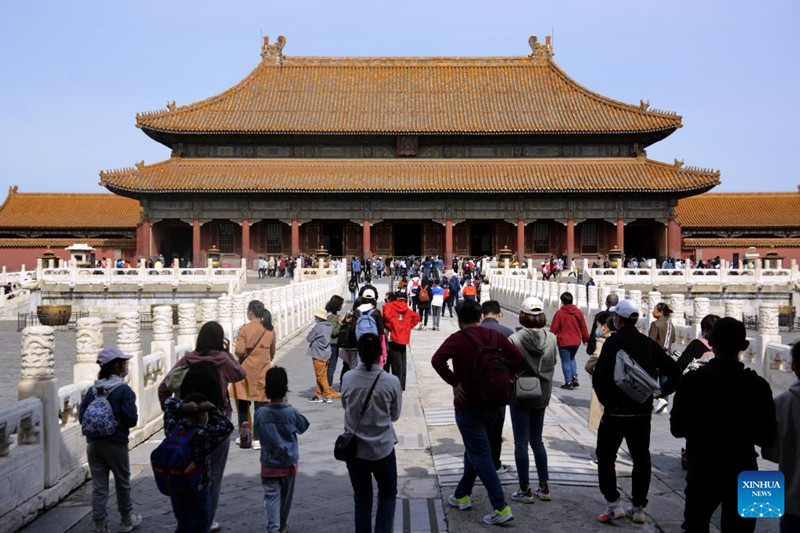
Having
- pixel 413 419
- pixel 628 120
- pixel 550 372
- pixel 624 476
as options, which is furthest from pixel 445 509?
pixel 628 120

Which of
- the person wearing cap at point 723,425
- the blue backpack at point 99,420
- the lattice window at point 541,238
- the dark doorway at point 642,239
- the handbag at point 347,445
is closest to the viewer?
the person wearing cap at point 723,425

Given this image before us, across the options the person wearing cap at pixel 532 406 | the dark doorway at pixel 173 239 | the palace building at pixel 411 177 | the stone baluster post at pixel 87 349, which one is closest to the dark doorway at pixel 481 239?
the palace building at pixel 411 177

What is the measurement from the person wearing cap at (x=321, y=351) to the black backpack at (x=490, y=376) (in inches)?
212

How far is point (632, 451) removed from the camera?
5.97 meters

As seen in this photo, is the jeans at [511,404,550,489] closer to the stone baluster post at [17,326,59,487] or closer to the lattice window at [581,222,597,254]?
the stone baluster post at [17,326,59,487]

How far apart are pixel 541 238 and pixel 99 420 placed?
4247 cm

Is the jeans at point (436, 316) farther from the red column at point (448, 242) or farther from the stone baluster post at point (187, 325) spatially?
the red column at point (448, 242)

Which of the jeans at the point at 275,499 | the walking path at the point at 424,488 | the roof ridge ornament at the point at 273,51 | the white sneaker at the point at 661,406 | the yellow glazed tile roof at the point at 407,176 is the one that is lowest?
the walking path at the point at 424,488

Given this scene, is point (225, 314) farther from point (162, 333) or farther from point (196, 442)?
point (196, 442)

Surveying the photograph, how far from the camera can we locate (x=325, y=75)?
51.1 m

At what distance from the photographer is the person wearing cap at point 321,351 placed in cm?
1101

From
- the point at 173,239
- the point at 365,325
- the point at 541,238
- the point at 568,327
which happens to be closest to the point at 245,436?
the point at 365,325

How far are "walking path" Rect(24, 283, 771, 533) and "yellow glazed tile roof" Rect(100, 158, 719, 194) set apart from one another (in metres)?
34.1

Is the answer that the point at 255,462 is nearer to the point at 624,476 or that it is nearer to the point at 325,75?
the point at 624,476
